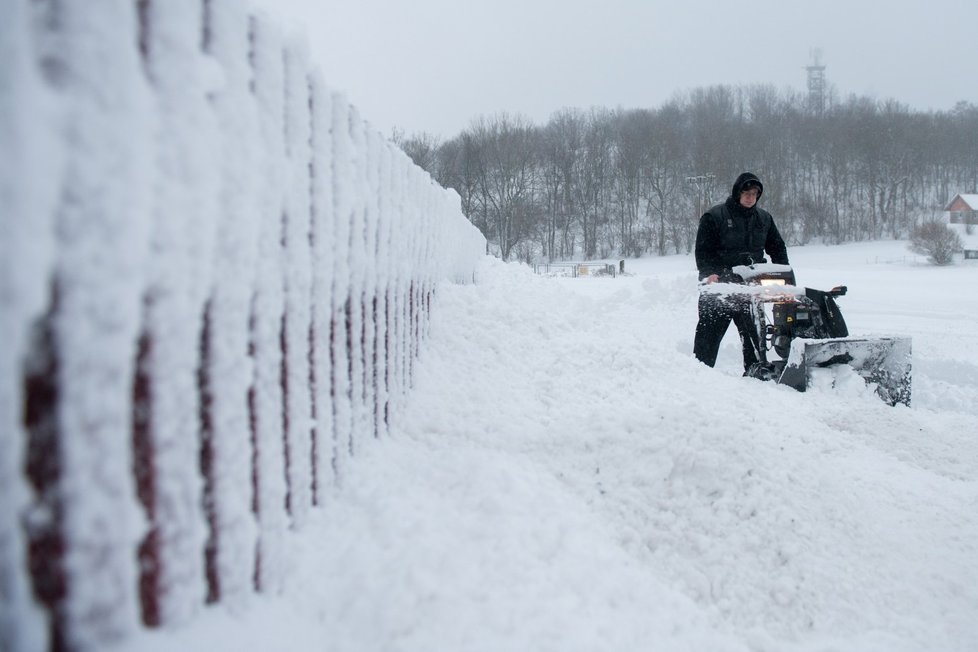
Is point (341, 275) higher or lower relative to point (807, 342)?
higher

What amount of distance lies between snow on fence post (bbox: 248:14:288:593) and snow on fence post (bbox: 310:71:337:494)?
26 cm

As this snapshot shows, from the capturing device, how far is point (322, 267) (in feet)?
6.40

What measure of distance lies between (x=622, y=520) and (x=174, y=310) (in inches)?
80.1

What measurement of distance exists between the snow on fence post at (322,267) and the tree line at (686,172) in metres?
40.1

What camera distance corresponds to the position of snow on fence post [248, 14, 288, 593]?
4.90 feet

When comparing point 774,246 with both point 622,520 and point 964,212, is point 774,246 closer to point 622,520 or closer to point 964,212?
point 622,520

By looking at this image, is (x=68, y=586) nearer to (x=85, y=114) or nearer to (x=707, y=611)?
(x=85, y=114)

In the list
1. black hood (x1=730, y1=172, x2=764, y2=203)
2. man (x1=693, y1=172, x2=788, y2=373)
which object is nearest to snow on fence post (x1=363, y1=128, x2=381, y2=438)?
man (x1=693, y1=172, x2=788, y2=373)

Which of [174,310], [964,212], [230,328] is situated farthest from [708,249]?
[964,212]

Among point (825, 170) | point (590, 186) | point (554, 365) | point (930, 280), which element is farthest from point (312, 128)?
point (825, 170)

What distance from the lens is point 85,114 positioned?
901mm

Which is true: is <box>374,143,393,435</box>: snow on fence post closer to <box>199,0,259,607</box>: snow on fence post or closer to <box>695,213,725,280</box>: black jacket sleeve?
<box>199,0,259,607</box>: snow on fence post

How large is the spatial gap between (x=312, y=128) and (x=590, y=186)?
4942cm

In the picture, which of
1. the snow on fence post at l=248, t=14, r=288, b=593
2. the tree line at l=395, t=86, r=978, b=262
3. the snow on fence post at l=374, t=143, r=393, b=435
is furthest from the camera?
the tree line at l=395, t=86, r=978, b=262
